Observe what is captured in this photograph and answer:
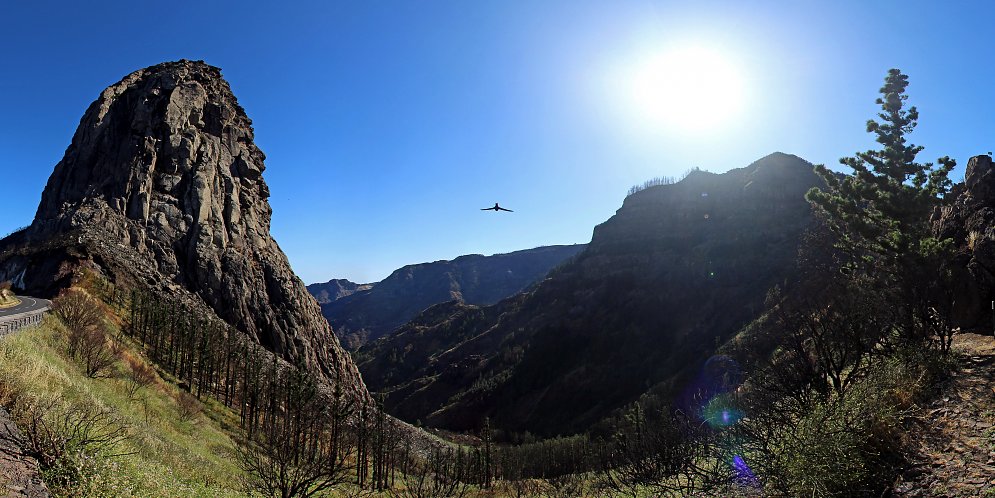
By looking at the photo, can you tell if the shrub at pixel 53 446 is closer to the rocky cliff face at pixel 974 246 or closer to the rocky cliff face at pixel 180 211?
the rocky cliff face at pixel 974 246

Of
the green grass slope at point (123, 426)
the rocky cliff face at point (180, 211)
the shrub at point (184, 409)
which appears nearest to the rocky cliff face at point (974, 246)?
the green grass slope at point (123, 426)

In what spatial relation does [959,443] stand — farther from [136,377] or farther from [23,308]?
[23,308]

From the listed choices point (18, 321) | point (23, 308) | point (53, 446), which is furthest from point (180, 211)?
point (53, 446)

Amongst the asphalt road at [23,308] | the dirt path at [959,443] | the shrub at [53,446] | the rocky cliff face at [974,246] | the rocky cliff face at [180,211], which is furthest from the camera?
the rocky cliff face at [180,211]

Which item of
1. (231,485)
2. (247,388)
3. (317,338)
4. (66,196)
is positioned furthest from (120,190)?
(231,485)

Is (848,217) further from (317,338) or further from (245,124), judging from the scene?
(245,124)

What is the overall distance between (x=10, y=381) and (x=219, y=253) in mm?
101434

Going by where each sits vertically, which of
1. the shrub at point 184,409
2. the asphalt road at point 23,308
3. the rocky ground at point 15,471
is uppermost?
the asphalt road at point 23,308

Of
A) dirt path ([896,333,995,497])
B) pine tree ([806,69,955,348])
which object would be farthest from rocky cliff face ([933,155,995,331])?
dirt path ([896,333,995,497])

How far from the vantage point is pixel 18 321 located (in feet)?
97.6

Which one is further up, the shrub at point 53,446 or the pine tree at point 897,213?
the pine tree at point 897,213

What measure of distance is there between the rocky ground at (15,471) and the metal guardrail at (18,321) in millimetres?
20963

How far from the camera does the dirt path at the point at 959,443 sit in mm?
11453

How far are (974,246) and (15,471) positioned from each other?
110 ft
